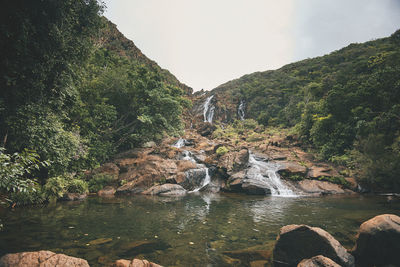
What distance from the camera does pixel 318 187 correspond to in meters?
17.4

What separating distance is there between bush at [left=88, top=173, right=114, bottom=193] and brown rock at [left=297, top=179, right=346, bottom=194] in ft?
59.5

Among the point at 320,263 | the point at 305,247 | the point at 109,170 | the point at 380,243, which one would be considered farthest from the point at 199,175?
the point at 320,263

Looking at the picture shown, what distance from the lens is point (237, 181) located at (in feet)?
60.4

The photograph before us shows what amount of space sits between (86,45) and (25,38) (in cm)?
328

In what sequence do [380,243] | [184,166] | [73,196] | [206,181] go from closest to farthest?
[380,243] < [73,196] < [184,166] < [206,181]

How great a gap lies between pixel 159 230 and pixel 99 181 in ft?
38.5

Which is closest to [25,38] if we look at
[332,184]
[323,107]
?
[332,184]

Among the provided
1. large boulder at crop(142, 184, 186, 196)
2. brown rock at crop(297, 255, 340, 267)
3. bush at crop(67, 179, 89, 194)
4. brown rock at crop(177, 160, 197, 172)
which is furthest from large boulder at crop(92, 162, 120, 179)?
brown rock at crop(297, 255, 340, 267)

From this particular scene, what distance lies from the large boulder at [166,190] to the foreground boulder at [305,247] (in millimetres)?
12750

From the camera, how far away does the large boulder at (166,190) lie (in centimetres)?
1638

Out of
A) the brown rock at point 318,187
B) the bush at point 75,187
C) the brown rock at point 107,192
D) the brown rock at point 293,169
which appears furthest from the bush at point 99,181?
the brown rock at point 318,187

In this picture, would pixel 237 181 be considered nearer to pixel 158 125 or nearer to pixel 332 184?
Result: pixel 332 184

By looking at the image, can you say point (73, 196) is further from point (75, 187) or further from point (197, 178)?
point (197, 178)

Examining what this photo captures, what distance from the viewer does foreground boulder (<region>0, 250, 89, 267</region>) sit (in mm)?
3484
